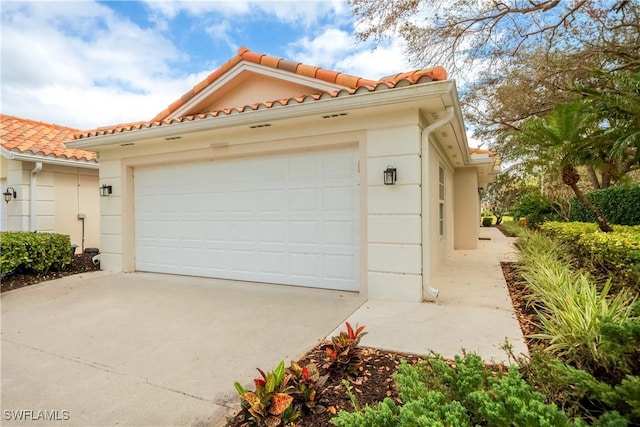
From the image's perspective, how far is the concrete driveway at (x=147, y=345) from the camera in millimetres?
2738

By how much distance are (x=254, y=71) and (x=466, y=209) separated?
27.9 feet

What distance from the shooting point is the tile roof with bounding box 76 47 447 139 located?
15.8 ft

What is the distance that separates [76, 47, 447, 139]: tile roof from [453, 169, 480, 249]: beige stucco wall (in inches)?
284

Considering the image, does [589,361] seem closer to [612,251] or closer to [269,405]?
[269,405]

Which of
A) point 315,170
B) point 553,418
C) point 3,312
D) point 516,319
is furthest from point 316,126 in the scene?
point 3,312

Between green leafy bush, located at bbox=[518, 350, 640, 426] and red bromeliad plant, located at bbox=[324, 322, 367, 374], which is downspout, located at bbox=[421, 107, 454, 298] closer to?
red bromeliad plant, located at bbox=[324, 322, 367, 374]

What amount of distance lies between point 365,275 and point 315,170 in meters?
2.10

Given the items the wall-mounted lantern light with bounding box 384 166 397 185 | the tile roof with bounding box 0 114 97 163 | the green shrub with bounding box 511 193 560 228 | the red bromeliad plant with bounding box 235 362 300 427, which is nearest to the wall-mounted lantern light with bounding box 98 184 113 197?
the tile roof with bounding box 0 114 97 163

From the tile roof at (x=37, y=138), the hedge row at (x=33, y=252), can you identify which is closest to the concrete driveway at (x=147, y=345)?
the hedge row at (x=33, y=252)

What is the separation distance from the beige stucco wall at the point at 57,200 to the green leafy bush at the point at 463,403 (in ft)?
35.7

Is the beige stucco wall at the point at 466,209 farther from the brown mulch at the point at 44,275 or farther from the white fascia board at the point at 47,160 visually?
the white fascia board at the point at 47,160

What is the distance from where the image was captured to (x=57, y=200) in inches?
388

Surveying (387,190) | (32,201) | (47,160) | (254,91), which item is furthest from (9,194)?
(387,190)

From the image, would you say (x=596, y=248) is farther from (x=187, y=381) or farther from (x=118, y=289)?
(x=118, y=289)
